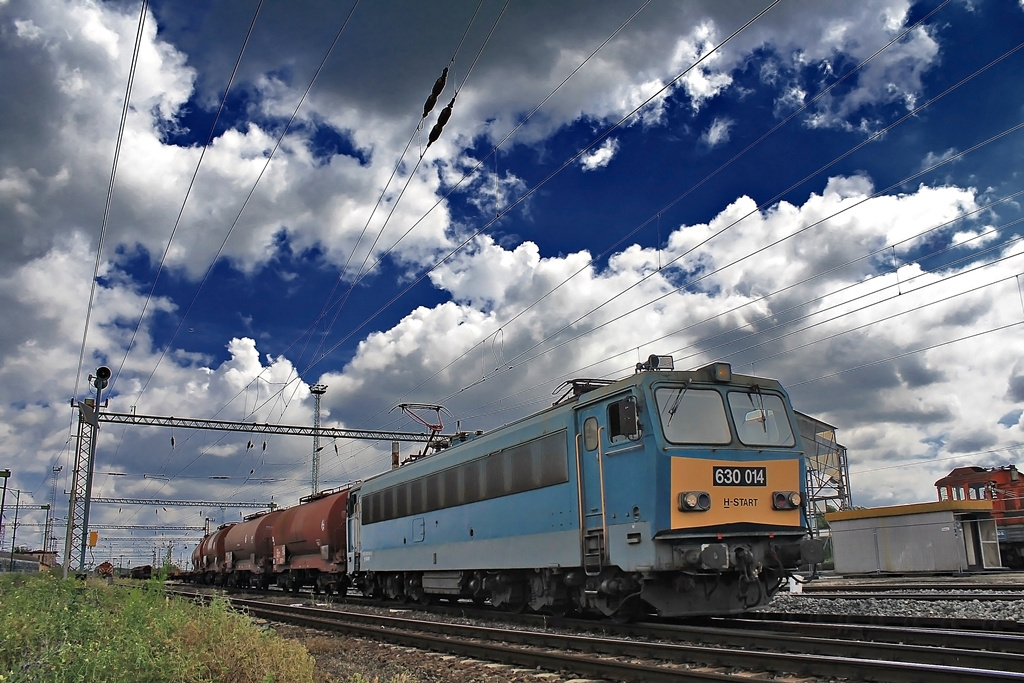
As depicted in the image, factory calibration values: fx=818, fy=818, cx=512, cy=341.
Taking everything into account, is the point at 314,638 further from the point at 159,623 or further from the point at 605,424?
the point at 605,424

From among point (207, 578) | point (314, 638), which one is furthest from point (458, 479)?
point (207, 578)

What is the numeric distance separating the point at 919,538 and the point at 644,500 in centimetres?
2002

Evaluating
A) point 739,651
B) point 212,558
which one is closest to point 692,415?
point 739,651

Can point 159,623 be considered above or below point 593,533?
below

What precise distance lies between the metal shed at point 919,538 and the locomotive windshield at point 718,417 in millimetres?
16826

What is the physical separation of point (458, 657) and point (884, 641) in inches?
218

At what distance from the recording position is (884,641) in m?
10.4

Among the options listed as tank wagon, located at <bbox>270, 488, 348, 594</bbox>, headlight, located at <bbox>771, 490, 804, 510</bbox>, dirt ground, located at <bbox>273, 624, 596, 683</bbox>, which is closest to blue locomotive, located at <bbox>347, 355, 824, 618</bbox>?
headlight, located at <bbox>771, 490, 804, 510</bbox>

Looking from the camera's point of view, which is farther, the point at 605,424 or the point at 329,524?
the point at 329,524

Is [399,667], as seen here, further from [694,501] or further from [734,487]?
[734,487]

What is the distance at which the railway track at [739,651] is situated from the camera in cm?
795

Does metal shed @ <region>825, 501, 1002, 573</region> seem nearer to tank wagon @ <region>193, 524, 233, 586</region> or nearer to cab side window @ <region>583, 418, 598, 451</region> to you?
cab side window @ <region>583, 418, 598, 451</region>

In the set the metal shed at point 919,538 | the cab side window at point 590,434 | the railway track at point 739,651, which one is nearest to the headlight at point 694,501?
the railway track at point 739,651

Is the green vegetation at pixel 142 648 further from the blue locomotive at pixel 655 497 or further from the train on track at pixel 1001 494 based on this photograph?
the train on track at pixel 1001 494
